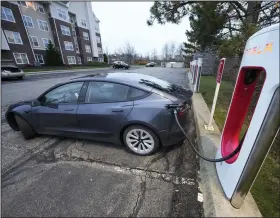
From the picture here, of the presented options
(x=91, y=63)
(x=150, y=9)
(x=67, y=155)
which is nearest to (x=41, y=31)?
(x=91, y=63)

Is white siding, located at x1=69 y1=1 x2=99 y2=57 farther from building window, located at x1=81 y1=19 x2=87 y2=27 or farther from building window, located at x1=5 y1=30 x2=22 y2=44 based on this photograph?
building window, located at x1=5 y1=30 x2=22 y2=44

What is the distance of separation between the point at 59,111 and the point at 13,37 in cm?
2986

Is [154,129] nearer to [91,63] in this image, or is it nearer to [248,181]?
[248,181]

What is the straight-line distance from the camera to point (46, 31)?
31156 millimetres

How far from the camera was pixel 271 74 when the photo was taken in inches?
54.1

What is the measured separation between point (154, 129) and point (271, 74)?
1.79 m

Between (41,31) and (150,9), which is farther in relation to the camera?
(41,31)

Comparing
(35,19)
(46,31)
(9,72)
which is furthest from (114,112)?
(46,31)

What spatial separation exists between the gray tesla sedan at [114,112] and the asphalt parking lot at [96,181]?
0.32 meters

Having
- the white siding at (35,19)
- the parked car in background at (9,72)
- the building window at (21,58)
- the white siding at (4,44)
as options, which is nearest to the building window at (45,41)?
the white siding at (35,19)

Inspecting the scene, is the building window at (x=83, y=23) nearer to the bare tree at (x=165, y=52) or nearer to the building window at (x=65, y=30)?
the building window at (x=65, y=30)

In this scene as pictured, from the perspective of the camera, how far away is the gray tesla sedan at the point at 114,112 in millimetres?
2791

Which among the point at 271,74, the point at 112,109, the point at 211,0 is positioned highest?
the point at 211,0

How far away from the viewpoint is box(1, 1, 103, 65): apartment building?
2416cm
